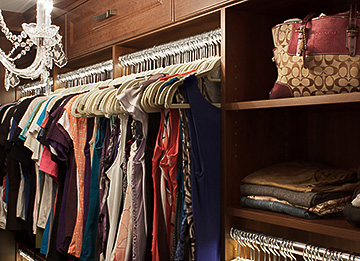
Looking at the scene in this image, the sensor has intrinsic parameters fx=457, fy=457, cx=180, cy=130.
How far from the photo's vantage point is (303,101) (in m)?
1.50

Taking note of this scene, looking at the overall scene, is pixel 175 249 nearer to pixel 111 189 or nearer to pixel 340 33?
pixel 111 189

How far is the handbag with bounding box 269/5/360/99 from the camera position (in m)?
1.45

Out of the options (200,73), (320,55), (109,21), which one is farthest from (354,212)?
(109,21)

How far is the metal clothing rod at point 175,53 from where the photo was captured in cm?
203

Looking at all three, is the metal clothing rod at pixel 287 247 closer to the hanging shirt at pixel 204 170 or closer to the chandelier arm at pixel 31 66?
the hanging shirt at pixel 204 170

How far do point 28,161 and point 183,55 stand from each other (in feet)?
4.22

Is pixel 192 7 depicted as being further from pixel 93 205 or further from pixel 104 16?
pixel 93 205

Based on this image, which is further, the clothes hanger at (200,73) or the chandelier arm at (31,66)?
the chandelier arm at (31,66)

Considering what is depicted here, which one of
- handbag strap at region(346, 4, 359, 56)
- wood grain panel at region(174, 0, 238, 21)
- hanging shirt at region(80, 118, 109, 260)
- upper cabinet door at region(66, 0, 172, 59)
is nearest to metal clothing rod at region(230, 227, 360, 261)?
handbag strap at region(346, 4, 359, 56)

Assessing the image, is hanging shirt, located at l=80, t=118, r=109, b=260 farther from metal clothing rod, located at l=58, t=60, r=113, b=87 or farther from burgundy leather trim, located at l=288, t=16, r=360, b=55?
burgundy leather trim, located at l=288, t=16, r=360, b=55

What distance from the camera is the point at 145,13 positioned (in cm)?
222

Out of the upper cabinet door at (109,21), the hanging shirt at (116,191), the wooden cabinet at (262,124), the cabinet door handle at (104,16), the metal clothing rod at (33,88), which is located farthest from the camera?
the metal clothing rod at (33,88)

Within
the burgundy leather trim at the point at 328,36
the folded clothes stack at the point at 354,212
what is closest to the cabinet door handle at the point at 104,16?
the burgundy leather trim at the point at 328,36

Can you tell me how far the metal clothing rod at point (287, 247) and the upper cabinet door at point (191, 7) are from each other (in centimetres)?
89
